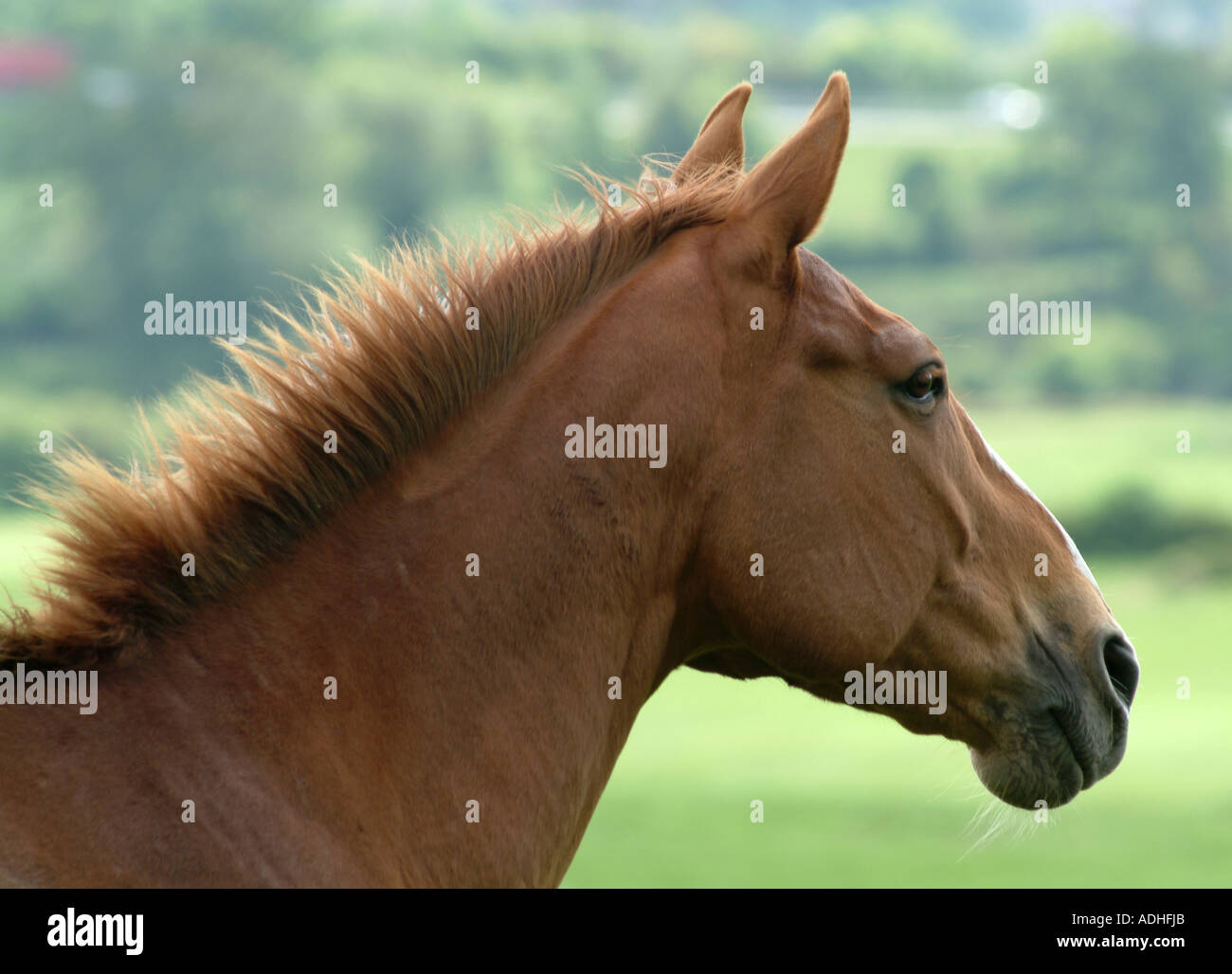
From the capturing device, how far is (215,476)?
236 centimetres

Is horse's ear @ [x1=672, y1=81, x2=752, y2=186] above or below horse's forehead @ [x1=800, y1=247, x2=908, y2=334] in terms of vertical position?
above

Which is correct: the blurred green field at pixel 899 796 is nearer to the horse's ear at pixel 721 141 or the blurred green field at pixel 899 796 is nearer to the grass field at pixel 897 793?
the grass field at pixel 897 793

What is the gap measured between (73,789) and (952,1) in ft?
320

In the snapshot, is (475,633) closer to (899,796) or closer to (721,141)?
(721,141)

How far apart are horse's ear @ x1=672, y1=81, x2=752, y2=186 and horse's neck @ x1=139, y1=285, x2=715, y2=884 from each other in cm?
67

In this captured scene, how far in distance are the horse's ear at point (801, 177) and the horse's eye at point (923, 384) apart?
40 cm

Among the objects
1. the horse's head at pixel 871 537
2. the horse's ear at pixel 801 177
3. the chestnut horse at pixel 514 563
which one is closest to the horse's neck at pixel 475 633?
the chestnut horse at pixel 514 563

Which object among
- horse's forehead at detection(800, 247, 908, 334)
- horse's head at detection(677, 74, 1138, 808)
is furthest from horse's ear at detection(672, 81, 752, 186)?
horse's forehead at detection(800, 247, 908, 334)

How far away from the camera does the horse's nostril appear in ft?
9.53

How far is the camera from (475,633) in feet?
7.75

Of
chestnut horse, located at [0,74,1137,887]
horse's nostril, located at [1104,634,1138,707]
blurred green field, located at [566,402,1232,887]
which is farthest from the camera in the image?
blurred green field, located at [566,402,1232,887]

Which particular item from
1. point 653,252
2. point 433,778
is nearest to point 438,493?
point 433,778

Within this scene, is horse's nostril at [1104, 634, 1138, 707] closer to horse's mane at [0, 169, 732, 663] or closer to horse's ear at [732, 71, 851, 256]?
horse's ear at [732, 71, 851, 256]

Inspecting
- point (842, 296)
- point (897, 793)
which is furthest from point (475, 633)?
point (897, 793)
